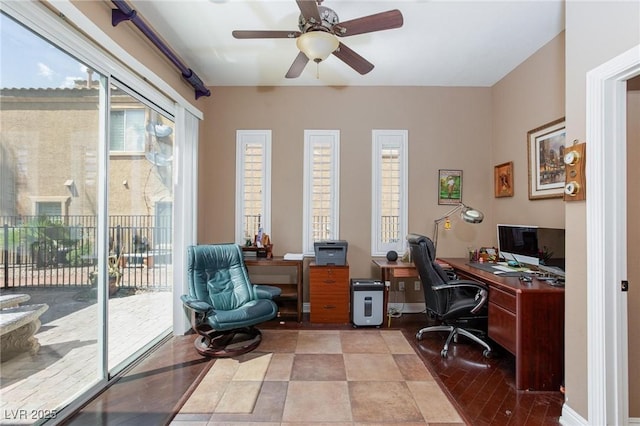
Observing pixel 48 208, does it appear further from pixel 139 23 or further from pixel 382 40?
pixel 382 40

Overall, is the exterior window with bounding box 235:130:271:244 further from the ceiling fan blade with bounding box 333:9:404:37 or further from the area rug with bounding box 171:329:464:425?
the ceiling fan blade with bounding box 333:9:404:37

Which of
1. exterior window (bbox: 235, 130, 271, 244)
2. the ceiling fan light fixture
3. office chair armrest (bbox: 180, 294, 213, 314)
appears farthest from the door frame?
exterior window (bbox: 235, 130, 271, 244)

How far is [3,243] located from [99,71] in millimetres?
1323

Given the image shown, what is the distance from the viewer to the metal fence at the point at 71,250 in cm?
167

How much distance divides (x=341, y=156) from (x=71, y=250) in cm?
299

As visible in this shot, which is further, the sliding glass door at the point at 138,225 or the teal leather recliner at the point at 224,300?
the teal leather recliner at the point at 224,300

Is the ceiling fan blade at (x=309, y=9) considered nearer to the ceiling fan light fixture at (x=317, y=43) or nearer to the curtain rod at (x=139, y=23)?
the ceiling fan light fixture at (x=317, y=43)

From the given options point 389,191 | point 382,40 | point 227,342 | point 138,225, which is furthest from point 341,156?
point 227,342

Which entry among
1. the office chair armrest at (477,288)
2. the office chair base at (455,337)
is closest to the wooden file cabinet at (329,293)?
the office chair base at (455,337)

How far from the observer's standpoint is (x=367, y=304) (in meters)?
3.48

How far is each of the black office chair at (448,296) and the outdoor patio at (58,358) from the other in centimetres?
274

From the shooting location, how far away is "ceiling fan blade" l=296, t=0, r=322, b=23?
1.81 metres

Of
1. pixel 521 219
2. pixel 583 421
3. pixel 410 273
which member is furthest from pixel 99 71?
pixel 521 219

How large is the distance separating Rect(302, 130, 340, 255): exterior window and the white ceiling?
2.42 ft
